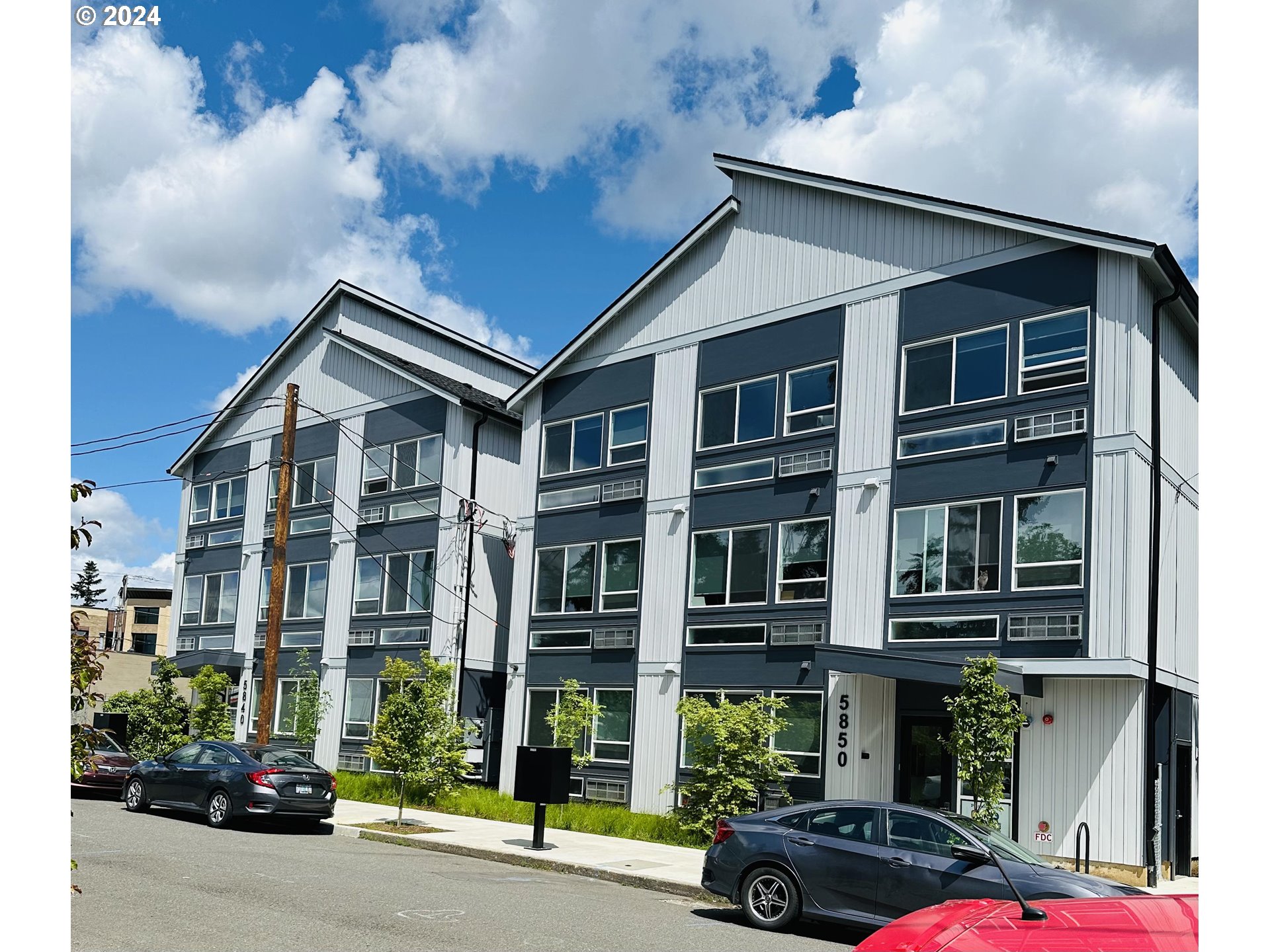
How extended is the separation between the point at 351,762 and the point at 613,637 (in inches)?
398

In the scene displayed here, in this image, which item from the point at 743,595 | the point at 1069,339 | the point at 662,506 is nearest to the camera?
the point at 1069,339

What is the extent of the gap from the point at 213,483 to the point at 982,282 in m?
27.6

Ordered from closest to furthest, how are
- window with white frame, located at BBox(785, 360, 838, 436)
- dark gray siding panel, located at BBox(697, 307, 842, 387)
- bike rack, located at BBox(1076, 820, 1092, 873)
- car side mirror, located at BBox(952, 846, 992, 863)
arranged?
1. car side mirror, located at BBox(952, 846, 992, 863)
2. bike rack, located at BBox(1076, 820, 1092, 873)
3. window with white frame, located at BBox(785, 360, 838, 436)
4. dark gray siding panel, located at BBox(697, 307, 842, 387)

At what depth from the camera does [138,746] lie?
3581 cm

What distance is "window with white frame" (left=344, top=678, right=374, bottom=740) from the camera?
3319cm

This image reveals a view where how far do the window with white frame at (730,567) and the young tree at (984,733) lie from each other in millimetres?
6136

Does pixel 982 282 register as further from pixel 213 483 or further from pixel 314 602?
pixel 213 483

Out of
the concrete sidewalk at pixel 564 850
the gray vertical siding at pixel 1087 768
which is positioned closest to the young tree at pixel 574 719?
the concrete sidewalk at pixel 564 850

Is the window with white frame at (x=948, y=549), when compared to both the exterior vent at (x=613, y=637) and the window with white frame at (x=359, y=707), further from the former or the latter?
the window with white frame at (x=359, y=707)

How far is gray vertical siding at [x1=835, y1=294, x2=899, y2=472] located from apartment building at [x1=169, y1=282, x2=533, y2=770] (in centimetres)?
1153

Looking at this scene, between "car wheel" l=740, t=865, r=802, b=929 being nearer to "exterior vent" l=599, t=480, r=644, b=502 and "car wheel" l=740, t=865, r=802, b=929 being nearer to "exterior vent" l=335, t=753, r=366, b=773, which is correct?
"exterior vent" l=599, t=480, r=644, b=502

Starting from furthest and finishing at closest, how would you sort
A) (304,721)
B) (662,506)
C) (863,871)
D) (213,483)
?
(213,483)
(304,721)
(662,506)
(863,871)

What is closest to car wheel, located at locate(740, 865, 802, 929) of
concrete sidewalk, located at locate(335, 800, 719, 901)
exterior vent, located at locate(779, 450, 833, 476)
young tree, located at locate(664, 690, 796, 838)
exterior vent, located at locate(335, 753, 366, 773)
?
concrete sidewalk, located at locate(335, 800, 719, 901)

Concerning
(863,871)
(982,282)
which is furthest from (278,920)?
(982,282)
